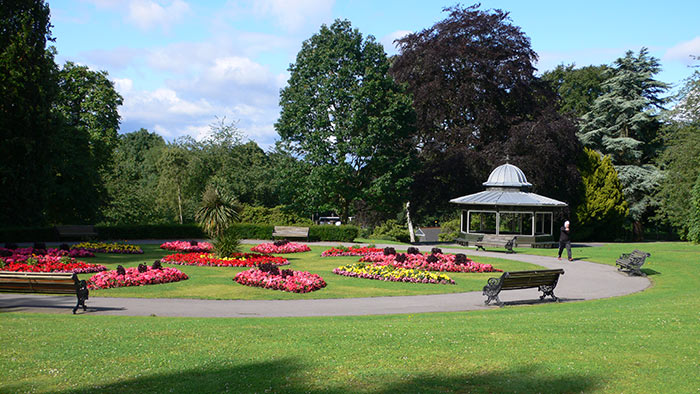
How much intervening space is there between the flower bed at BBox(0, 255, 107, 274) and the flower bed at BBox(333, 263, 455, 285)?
336 inches

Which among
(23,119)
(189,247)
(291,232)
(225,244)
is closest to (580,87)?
(291,232)

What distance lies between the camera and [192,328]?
9.30m

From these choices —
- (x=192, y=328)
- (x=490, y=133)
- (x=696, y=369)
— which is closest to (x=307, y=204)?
(x=490, y=133)

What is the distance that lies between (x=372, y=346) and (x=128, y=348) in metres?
3.41

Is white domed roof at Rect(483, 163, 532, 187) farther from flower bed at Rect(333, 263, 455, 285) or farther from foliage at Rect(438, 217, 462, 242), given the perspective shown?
flower bed at Rect(333, 263, 455, 285)

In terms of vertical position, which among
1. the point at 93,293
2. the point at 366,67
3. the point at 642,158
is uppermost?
the point at 366,67

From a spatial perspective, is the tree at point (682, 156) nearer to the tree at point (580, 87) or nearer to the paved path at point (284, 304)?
the tree at point (580, 87)

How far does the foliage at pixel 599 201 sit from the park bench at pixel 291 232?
23443 mm

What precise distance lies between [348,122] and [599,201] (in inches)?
861

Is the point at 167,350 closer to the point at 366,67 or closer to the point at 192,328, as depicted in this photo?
the point at 192,328

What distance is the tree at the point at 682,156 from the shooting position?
38.7m

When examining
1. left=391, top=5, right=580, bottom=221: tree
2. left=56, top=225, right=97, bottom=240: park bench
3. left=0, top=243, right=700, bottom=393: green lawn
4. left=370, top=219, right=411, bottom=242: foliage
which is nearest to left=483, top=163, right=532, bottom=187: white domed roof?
left=391, top=5, right=580, bottom=221: tree

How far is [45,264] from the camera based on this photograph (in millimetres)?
18297

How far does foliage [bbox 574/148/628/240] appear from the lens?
143 ft
